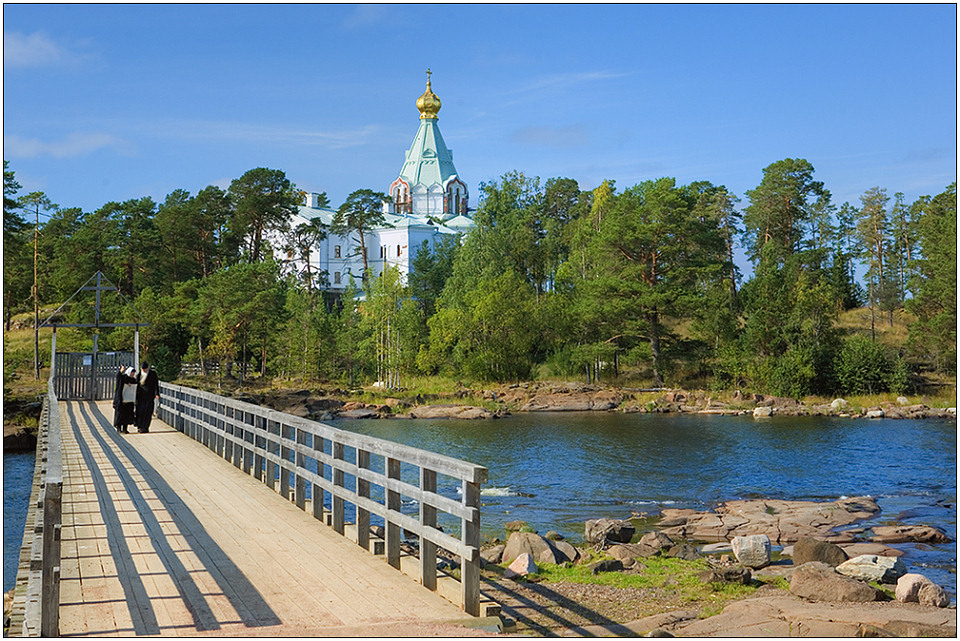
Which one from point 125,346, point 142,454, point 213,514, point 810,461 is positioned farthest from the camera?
point 125,346

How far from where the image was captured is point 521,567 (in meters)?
11.8

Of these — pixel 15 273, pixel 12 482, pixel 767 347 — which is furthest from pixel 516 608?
pixel 15 273

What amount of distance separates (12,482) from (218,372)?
114 feet

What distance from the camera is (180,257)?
68938mm

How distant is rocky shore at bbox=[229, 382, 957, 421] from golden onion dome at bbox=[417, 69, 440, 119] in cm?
4362

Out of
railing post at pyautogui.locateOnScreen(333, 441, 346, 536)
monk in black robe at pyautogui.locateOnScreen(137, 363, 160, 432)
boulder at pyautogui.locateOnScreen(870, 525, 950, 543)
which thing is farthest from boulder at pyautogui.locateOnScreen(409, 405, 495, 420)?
railing post at pyautogui.locateOnScreen(333, 441, 346, 536)

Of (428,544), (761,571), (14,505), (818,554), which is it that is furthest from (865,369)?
(428,544)

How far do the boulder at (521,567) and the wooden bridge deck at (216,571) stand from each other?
2.43 m

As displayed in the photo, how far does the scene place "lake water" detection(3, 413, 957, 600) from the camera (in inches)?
767

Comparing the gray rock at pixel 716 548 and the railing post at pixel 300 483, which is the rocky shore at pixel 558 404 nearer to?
the gray rock at pixel 716 548

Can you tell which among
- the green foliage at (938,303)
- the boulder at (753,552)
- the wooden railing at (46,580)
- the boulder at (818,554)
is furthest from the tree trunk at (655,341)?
the wooden railing at (46,580)

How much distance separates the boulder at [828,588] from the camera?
10.6 m

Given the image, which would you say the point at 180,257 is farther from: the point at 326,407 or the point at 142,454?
the point at 142,454

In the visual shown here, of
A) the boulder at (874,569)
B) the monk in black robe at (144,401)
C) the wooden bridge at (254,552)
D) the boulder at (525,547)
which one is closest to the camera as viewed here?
the wooden bridge at (254,552)
